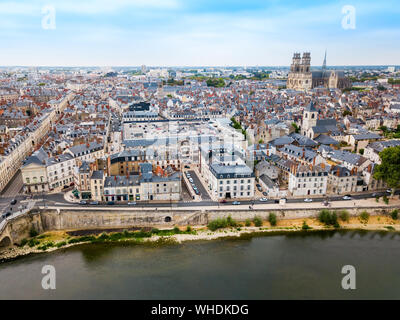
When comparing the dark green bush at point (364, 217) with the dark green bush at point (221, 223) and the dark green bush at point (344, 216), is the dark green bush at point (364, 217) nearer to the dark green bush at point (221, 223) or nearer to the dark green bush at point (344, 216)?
the dark green bush at point (344, 216)

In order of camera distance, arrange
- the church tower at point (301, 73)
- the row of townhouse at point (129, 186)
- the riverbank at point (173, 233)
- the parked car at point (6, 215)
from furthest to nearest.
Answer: the church tower at point (301, 73) → the row of townhouse at point (129, 186) → the parked car at point (6, 215) → the riverbank at point (173, 233)

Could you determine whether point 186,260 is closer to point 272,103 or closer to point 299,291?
point 299,291

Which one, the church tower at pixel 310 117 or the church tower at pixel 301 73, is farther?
the church tower at pixel 301 73

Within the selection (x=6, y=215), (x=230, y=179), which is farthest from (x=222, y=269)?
(x=6, y=215)

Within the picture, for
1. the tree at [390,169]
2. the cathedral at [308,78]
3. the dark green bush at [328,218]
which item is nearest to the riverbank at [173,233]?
the dark green bush at [328,218]

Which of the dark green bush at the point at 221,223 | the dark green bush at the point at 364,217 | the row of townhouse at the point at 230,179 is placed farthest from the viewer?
the row of townhouse at the point at 230,179

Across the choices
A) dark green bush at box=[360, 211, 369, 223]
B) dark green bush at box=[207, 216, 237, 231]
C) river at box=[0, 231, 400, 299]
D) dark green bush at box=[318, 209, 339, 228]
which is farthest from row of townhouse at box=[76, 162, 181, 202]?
dark green bush at box=[360, 211, 369, 223]
